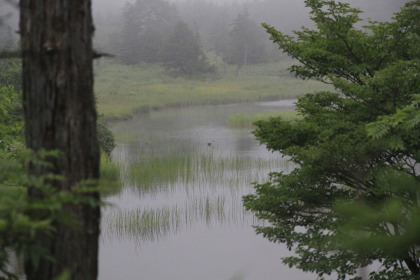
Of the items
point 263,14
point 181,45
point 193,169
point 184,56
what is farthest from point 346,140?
point 263,14

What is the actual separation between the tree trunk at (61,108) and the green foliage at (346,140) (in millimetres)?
3281

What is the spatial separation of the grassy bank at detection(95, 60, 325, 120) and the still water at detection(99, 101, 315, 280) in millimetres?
12719

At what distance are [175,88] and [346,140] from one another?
129ft

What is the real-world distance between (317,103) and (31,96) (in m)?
5.10

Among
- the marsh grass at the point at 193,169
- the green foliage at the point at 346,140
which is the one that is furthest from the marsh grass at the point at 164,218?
the green foliage at the point at 346,140

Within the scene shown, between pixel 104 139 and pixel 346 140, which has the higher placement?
pixel 346 140

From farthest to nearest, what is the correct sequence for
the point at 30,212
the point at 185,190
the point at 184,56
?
the point at 184,56
the point at 185,190
the point at 30,212

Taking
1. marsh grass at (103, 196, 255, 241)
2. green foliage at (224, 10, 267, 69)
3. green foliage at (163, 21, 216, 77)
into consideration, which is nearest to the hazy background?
green foliage at (224, 10, 267, 69)

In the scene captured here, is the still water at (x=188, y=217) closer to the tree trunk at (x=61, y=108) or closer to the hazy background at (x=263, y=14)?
the tree trunk at (x=61, y=108)

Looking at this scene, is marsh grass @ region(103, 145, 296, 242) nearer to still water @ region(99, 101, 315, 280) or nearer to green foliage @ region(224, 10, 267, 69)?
still water @ region(99, 101, 315, 280)

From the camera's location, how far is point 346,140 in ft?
19.5

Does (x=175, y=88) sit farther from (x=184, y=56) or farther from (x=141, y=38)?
(x=141, y=38)

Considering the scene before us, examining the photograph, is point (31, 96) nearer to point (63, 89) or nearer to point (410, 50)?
point (63, 89)

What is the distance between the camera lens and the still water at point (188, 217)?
9930 mm
